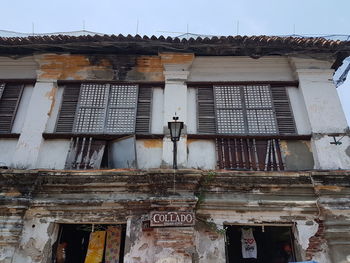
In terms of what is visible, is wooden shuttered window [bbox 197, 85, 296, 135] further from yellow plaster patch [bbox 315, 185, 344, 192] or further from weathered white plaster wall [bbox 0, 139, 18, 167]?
weathered white plaster wall [bbox 0, 139, 18, 167]

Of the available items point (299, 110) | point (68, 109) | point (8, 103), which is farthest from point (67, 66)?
point (299, 110)

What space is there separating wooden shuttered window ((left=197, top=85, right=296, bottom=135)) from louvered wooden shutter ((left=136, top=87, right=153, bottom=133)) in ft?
3.18

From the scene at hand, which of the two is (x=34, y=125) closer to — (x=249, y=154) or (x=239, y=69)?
(x=249, y=154)

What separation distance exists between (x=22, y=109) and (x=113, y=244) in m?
3.22

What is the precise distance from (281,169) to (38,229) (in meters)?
4.17

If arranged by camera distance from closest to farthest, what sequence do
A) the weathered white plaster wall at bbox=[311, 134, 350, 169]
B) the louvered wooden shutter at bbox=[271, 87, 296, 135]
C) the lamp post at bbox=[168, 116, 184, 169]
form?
the lamp post at bbox=[168, 116, 184, 169] → the weathered white plaster wall at bbox=[311, 134, 350, 169] → the louvered wooden shutter at bbox=[271, 87, 296, 135]

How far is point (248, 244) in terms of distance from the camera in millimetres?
5730

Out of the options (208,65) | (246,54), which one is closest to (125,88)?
(208,65)

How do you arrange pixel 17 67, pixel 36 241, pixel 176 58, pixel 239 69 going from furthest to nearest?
1. pixel 17 67
2. pixel 239 69
3. pixel 176 58
4. pixel 36 241

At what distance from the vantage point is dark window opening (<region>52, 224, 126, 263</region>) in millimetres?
5574

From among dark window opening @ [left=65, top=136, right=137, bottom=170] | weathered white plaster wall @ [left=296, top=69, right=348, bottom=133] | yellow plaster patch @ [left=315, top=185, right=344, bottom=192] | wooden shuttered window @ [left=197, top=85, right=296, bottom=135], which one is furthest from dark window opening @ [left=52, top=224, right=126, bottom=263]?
weathered white plaster wall @ [left=296, top=69, right=348, bottom=133]

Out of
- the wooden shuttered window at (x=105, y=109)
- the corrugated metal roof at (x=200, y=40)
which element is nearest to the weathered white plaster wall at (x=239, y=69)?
the corrugated metal roof at (x=200, y=40)

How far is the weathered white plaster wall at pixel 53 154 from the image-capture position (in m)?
5.96

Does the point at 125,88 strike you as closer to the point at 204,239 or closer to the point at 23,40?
the point at 23,40
